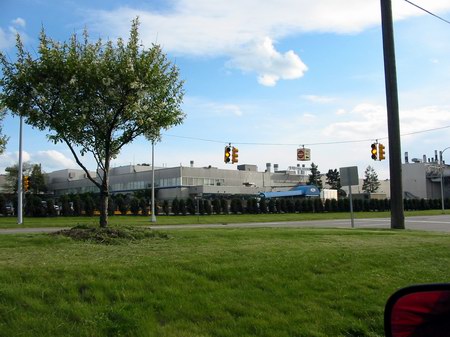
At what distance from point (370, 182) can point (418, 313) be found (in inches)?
4705

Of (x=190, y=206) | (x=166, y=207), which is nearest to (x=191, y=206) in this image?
(x=190, y=206)

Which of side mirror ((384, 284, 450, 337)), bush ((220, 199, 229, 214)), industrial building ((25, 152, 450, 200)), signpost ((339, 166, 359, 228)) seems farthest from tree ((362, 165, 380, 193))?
side mirror ((384, 284, 450, 337))

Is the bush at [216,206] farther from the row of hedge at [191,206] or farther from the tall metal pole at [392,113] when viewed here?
the tall metal pole at [392,113]

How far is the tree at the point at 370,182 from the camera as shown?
11675 cm

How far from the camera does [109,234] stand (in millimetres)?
11219

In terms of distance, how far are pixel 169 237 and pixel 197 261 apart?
4572 mm

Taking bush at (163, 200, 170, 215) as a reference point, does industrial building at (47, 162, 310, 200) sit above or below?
above

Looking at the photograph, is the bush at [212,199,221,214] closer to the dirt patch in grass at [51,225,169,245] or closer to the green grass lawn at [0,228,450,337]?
the dirt patch in grass at [51,225,169,245]

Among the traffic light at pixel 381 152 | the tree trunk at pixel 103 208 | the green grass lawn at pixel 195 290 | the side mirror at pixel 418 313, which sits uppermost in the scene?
the traffic light at pixel 381 152

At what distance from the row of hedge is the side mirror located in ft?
143

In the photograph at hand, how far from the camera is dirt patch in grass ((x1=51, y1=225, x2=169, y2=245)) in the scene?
10766 millimetres

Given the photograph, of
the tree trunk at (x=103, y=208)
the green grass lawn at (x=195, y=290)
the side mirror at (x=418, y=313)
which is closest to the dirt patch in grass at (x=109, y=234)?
the tree trunk at (x=103, y=208)

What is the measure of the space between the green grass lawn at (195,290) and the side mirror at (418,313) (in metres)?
3.50

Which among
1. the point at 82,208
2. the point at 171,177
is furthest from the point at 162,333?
the point at 171,177
